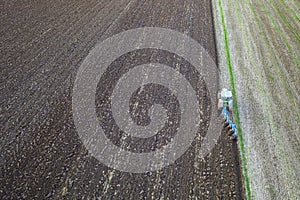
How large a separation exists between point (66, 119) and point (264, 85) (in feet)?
24.5

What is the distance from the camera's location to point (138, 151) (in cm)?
830

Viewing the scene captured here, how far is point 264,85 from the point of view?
1182 cm

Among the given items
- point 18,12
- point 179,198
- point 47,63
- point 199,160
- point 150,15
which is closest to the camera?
point 179,198

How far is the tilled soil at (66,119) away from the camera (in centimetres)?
722

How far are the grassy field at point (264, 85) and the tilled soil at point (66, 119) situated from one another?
0.71m

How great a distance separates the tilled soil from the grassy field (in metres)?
0.71

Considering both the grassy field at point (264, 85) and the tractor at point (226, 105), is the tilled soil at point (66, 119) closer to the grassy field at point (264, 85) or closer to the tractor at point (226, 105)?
the tractor at point (226, 105)

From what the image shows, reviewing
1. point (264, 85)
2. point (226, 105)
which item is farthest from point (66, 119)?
point (264, 85)

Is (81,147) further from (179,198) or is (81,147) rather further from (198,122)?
(198,122)

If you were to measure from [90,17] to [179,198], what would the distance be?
11.2 meters

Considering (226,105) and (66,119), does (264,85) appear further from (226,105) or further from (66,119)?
(66,119)

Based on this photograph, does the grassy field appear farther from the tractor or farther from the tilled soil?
the tilled soil

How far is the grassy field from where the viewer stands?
8.25 m

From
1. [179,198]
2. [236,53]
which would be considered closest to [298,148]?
[179,198]
